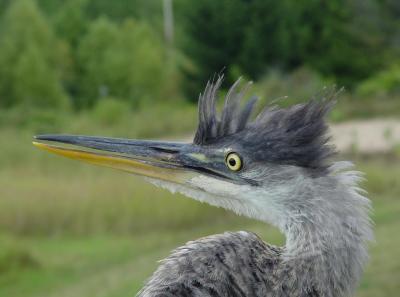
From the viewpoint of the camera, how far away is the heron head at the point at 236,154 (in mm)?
3021

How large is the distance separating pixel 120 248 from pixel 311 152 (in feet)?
30.6

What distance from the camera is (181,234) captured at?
1264 centimetres

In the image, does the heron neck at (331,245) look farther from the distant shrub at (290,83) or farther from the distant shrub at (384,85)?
the distant shrub at (384,85)

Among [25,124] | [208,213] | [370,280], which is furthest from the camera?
[25,124]

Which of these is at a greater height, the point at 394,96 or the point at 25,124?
the point at 394,96

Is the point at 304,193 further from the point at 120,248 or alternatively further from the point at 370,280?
the point at 120,248

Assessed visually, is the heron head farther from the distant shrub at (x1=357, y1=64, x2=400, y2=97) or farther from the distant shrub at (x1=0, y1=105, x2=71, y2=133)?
the distant shrub at (x1=357, y1=64, x2=400, y2=97)

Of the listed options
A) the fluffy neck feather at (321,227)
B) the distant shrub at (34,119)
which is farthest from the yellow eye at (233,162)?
the distant shrub at (34,119)

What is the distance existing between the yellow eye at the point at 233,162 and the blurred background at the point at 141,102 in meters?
5.97

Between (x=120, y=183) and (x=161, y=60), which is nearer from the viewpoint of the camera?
(x=120, y=183)

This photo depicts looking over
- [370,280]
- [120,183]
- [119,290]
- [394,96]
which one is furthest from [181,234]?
[394,96]

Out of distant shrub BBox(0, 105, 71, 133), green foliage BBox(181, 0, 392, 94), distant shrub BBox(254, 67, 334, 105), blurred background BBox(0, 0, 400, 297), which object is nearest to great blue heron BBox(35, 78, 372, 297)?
blurred background BBox(0, 0, 400, 297)

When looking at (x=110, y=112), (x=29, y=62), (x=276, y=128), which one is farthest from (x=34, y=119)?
(x=276, y=128)

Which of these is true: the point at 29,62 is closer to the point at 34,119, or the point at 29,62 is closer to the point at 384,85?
the point at 34,119
